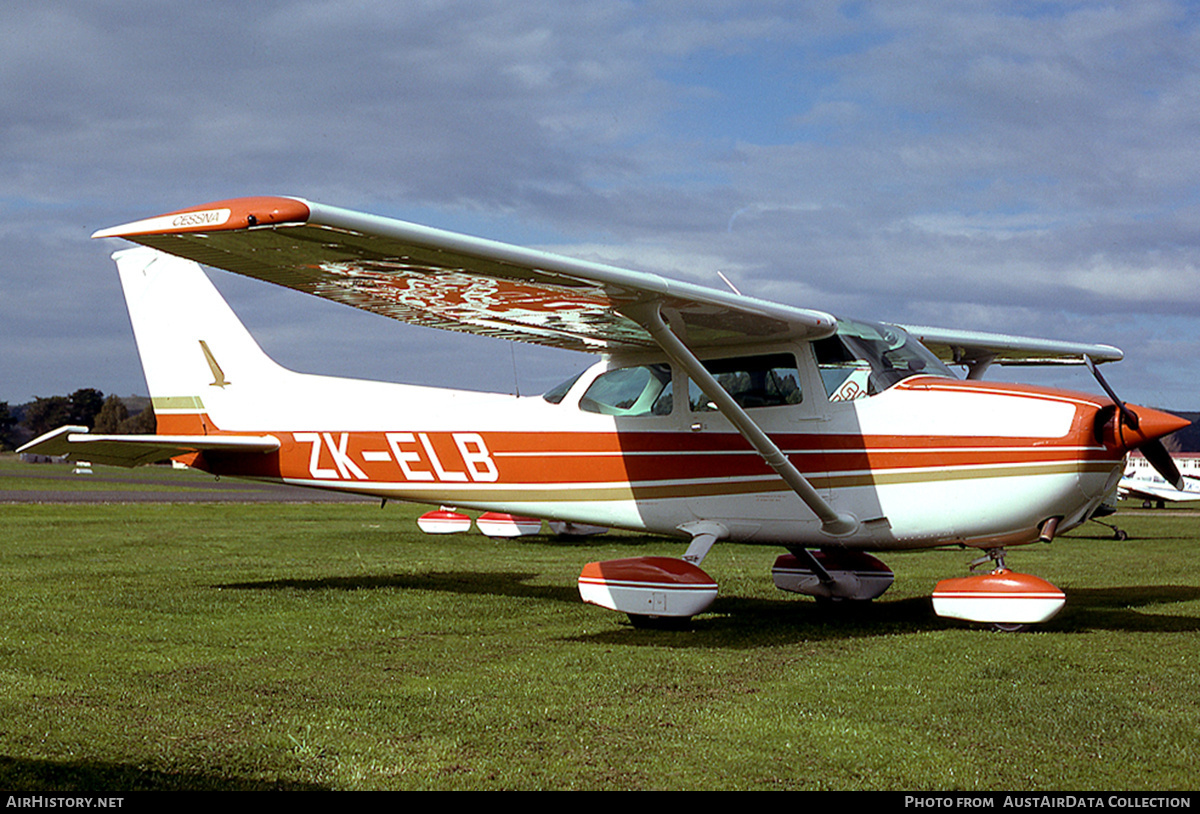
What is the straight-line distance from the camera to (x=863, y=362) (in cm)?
886

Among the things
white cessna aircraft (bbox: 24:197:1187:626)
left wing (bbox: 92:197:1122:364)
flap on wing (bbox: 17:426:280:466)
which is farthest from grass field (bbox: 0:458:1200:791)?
left wing (bbox: 92:197:1122:364)

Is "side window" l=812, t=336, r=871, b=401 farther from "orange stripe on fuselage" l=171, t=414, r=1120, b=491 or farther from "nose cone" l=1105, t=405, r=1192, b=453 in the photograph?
"nose cone" l=1105, t=405, r=1192, b=453

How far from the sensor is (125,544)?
680 inches

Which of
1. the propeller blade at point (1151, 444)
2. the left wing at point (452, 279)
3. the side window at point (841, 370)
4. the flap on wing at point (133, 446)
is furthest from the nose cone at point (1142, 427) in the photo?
the flap on wing at point (133, 446)

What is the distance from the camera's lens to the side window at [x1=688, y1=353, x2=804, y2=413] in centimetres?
906

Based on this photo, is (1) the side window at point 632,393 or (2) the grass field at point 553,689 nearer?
(2) the grass field at point 553,689

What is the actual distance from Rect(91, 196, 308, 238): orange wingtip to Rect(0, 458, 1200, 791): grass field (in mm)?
2659

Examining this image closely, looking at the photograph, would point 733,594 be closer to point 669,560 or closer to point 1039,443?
point 669,560

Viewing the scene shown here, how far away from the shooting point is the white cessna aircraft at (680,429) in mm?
7422

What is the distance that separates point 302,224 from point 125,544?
43.9 ft

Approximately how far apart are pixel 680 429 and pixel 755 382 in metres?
0.80

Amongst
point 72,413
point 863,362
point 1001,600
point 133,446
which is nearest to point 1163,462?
point 1001,600

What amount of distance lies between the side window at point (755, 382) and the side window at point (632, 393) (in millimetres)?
308

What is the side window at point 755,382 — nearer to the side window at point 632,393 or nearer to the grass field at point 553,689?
the side window at point 632,393
